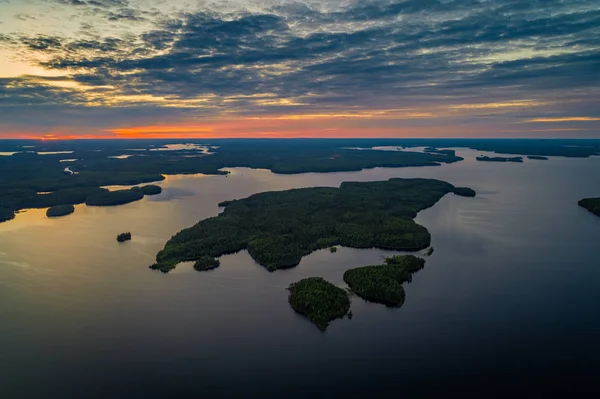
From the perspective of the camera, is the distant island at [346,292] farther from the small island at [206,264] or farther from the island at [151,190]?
the island at [151,190]

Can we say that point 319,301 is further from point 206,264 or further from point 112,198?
point 112,198

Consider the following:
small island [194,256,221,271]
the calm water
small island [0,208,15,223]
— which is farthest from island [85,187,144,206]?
small island [194,256,221,271]

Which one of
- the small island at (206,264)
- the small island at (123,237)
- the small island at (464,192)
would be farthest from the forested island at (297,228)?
the small island at (464,192)

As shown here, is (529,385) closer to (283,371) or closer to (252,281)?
(283,371)

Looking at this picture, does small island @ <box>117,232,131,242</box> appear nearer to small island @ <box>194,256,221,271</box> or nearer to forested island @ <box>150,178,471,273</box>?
forested island @ <box>150,178,471,273</box>

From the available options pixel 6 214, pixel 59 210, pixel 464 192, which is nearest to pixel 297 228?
pixel 59 210

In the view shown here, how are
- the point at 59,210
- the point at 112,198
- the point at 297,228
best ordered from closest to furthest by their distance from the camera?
the point at 297,228, the point at 59,210, the point at 112,198

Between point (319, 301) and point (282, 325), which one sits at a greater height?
point (319, 301)

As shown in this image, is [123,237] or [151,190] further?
[151,190]
